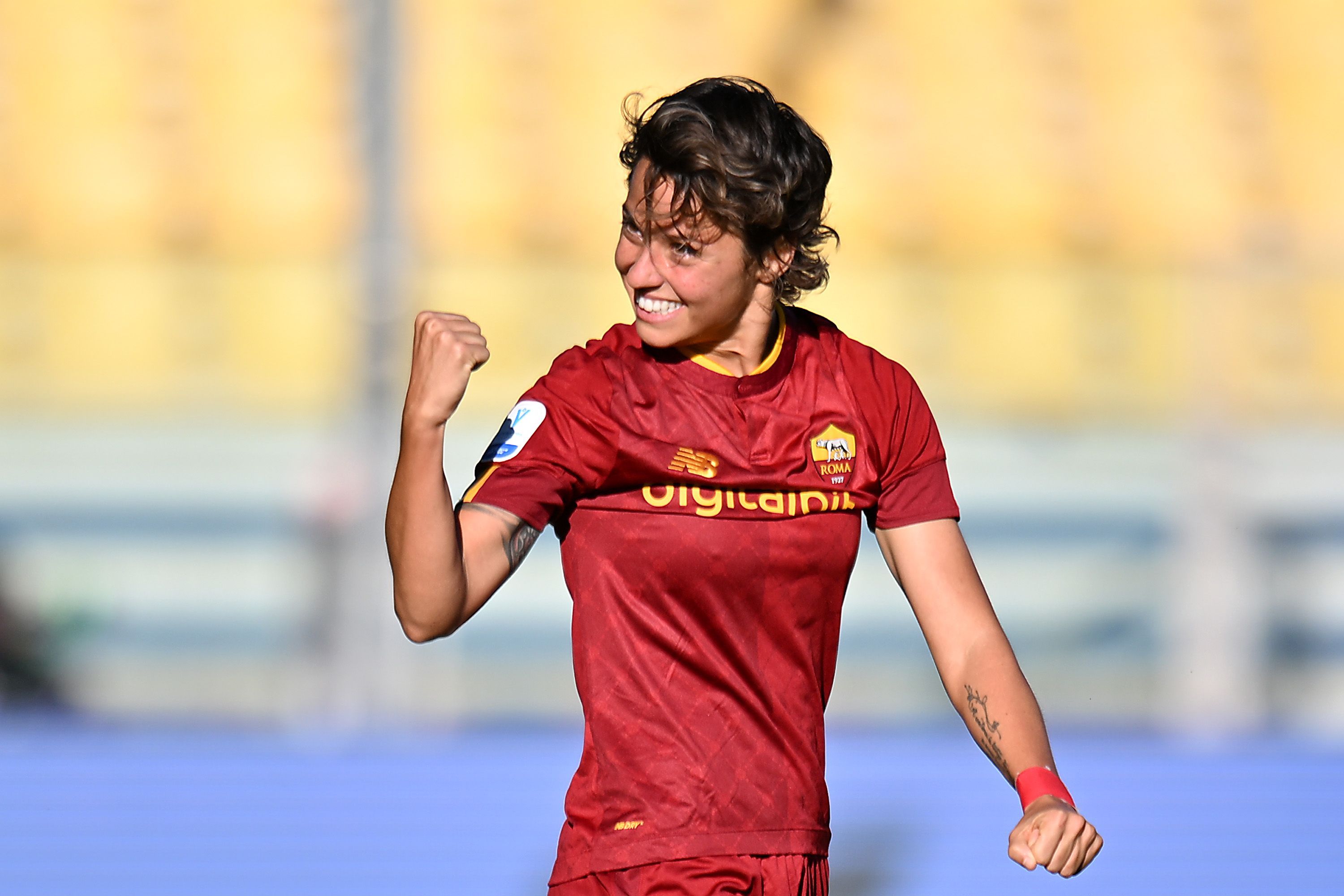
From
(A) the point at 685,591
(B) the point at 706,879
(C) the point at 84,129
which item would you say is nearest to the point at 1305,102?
(C) the point at 84,129

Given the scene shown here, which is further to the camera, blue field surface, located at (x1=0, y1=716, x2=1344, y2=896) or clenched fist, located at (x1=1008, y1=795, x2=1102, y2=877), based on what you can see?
blue field surface, located at (x1=0, y1=716, x2=1344, y2=896)

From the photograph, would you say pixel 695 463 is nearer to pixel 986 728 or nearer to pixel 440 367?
pixel 440 367

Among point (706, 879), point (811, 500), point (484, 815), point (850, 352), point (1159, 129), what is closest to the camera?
point (706, 879)

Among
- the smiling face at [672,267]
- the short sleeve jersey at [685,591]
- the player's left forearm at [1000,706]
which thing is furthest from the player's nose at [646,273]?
the player's left forearm at [1000,706]

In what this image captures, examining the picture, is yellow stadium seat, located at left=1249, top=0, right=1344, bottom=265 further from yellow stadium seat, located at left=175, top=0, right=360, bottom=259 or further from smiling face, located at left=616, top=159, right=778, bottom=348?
smiling face, located at left=616, top=159, right=778, bottom=348

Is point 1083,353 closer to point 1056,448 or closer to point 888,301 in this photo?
point 888,301

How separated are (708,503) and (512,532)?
0.79 ft

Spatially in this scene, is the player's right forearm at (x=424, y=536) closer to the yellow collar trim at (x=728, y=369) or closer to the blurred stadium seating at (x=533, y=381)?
the yellow collar trim at (x=728, y=369)

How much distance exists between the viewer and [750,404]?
79.2 inches

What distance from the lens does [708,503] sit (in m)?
1.94

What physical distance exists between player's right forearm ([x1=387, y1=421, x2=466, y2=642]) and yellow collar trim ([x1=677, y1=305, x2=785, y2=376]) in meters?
0.41

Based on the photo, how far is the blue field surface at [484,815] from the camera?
4.32 m

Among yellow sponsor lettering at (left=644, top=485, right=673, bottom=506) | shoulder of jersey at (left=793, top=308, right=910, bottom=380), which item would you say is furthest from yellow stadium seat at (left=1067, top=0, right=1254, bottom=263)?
yellow sponsor lettering at (left=644, top=485, right=673, bottom=506)

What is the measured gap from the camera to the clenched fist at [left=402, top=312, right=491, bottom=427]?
1746 mm
